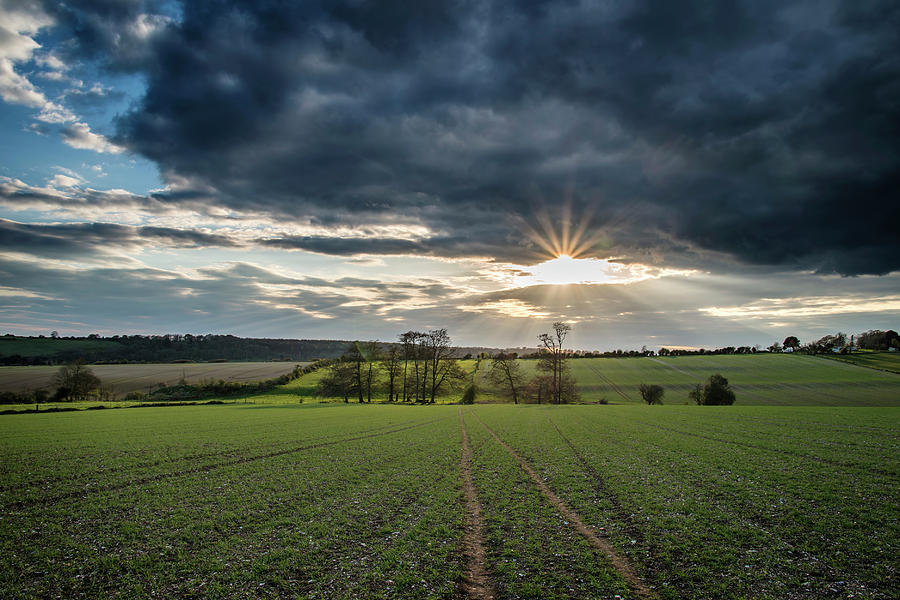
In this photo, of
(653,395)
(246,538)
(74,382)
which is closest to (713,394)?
(653,395)

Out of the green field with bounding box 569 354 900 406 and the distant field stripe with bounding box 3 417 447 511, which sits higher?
the distant field stripe with bounding box 3 417 447 511

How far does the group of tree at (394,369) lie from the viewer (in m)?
87.8

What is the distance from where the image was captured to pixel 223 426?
1531 inches

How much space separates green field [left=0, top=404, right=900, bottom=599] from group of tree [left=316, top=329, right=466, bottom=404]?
6150cm

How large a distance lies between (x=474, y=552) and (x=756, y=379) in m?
117

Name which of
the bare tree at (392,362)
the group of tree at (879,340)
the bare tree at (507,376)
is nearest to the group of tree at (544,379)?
the bare tree at (507,376)

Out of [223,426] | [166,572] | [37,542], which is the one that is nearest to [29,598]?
[166,572]

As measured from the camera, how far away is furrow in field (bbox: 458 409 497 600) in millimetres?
9344

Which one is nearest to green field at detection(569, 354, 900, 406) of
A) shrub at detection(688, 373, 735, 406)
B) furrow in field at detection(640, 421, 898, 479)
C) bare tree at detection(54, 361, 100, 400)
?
shrub at detection(688, 373, 735, 406)

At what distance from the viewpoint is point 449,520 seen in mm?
13547

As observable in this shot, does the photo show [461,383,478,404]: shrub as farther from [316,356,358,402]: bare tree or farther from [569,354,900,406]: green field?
[569,354,900,406]: green field

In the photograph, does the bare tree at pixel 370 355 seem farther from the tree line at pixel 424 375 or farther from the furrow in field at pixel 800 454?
the furrow in field at pixel 800 454

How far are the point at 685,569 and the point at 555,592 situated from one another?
3.50 m

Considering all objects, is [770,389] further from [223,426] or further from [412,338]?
[223,426]
